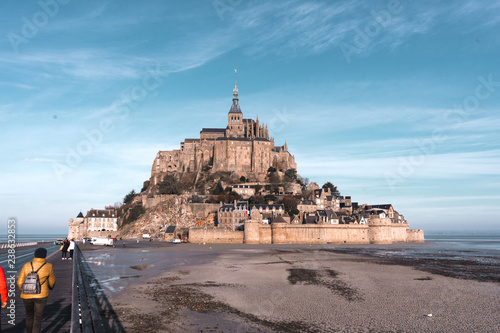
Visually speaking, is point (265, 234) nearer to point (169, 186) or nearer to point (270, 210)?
point (270, 210)

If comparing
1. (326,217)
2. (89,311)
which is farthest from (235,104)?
(89,311)

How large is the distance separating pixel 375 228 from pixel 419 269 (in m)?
40.6

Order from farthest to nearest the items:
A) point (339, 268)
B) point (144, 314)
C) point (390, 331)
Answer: point (339, 268) → point (144, 314) → point (390, 331)

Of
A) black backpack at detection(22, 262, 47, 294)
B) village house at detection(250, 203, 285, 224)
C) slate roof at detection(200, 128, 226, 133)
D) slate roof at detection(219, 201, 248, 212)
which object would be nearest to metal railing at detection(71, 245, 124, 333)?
black backpack at detection(22, 262, 47, 294)

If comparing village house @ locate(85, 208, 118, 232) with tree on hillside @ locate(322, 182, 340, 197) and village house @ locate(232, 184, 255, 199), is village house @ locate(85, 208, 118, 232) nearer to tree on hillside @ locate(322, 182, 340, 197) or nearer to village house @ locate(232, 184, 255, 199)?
village house @ locate(232, 184, 255, 199)

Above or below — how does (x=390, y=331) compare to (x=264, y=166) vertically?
below

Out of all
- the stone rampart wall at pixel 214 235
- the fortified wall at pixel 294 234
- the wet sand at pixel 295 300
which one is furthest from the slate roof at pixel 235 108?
the wet sand at pixel 295 300

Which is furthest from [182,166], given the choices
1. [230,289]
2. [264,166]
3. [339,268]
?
[230,289]

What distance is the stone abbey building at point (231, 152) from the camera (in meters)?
102

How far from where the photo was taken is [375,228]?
71625 millimetres

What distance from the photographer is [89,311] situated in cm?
789

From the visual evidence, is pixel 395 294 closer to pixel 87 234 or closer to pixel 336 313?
pixel 336 313

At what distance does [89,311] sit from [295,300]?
41.6 feet

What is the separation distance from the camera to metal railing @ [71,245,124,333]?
677 centimetres
